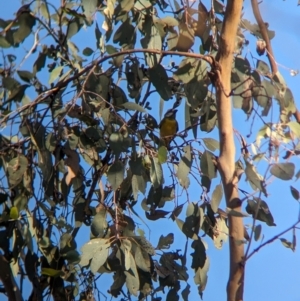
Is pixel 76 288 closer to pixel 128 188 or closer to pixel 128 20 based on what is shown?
pixel 128 188

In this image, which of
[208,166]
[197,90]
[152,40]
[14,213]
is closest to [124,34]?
[152,40]

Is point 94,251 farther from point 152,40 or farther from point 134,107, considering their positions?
point 152,40

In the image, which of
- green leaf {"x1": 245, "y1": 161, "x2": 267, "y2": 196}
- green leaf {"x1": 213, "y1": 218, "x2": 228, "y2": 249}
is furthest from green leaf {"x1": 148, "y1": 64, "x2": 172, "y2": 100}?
green leaf {"x1": 213, "y1": 218, "x2": 228, "y2": 249}

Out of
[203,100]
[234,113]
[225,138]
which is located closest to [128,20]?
[203,100]

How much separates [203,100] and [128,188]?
0.27m

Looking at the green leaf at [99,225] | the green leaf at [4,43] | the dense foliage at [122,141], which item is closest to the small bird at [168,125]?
the dense foliage at [122,141]

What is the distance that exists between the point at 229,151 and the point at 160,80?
7.8 inches

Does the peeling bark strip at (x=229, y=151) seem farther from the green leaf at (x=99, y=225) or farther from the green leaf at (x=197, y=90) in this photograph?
the green leaf at (x=99, y=225)

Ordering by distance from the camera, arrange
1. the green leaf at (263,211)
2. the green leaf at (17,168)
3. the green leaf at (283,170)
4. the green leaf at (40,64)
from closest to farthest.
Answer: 1. the green leaf at (283,170)
2. the green leaf at (263,211)
3. the green leaf at (17,168)
4. the green leaf at (40,64)

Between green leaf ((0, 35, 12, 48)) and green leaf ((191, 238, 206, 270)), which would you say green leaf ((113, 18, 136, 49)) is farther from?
green leaf ((191, 238, 206, 270))

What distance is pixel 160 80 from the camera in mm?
1143

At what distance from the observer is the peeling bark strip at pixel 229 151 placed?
102 centimetres

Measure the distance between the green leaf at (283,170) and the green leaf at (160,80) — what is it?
0.27m

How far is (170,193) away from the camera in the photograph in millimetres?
1346
